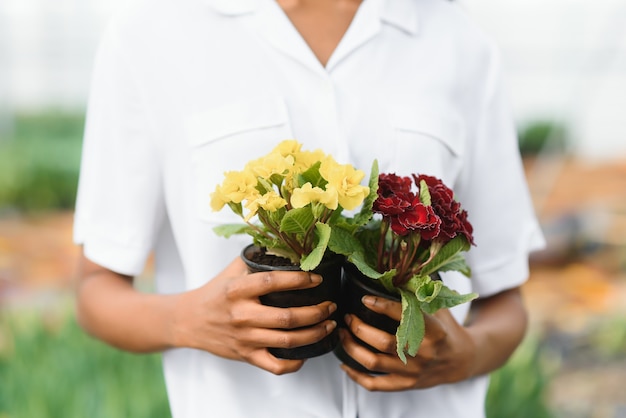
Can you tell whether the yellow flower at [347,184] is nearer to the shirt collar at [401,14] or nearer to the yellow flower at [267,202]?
the yellow flower at [267,202]

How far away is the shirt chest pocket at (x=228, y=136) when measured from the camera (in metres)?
1.06

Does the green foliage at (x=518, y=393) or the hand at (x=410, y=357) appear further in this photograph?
the green foliage at (x=518, y=393)

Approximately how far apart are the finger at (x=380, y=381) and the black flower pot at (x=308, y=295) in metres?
0.07

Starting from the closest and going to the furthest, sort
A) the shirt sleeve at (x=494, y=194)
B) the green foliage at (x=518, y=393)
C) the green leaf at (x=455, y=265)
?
the green leaf at (x=455, y=265) → the shirt sleeve at (x=494, y=194) → the green foliage at (x=518, y=393)

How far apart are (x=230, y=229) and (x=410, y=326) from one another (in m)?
0.26

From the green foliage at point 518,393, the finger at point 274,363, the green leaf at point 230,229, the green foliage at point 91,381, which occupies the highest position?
the green leaf at point 230,229

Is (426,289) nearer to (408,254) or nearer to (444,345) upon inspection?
(408,254)

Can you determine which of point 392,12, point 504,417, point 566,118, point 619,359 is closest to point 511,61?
point 566,118

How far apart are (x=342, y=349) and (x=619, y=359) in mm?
2991

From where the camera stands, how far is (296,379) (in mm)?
1066

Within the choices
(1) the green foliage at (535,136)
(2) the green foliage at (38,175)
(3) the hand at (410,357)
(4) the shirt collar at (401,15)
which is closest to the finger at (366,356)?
(3) the hand at (410,357)

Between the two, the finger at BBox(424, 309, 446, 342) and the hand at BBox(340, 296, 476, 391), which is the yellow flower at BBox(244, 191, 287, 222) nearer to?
the hand at BBox(340, 296, 476, 391)

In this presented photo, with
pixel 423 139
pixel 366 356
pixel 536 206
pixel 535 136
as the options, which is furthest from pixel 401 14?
pixel 535 136

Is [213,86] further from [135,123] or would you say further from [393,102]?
[393,102]
